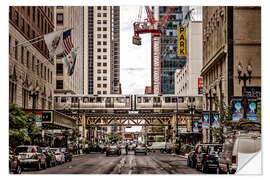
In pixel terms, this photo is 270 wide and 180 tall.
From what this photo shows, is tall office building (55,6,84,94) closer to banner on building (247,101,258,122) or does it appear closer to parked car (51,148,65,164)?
parked car (51,148,65,164)

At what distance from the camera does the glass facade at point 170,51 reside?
14300 centimetres

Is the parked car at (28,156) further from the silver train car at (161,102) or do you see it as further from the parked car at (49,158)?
the silver train car at (161,102)

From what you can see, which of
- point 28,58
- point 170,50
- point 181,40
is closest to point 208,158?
point 28,58

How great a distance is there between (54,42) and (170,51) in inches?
4260

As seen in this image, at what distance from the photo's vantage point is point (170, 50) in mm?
143625

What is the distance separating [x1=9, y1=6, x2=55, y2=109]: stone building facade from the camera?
1634 inches

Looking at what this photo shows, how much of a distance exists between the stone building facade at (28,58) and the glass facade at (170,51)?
7850cm

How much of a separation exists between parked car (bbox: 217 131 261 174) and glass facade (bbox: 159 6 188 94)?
111 m

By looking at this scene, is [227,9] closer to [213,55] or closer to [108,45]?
[213,55]

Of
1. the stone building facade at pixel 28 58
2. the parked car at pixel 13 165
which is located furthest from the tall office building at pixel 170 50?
the parked car at pixel 13 165

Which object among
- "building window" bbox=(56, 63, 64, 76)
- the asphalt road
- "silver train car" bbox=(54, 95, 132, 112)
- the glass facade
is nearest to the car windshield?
the asphalt road
